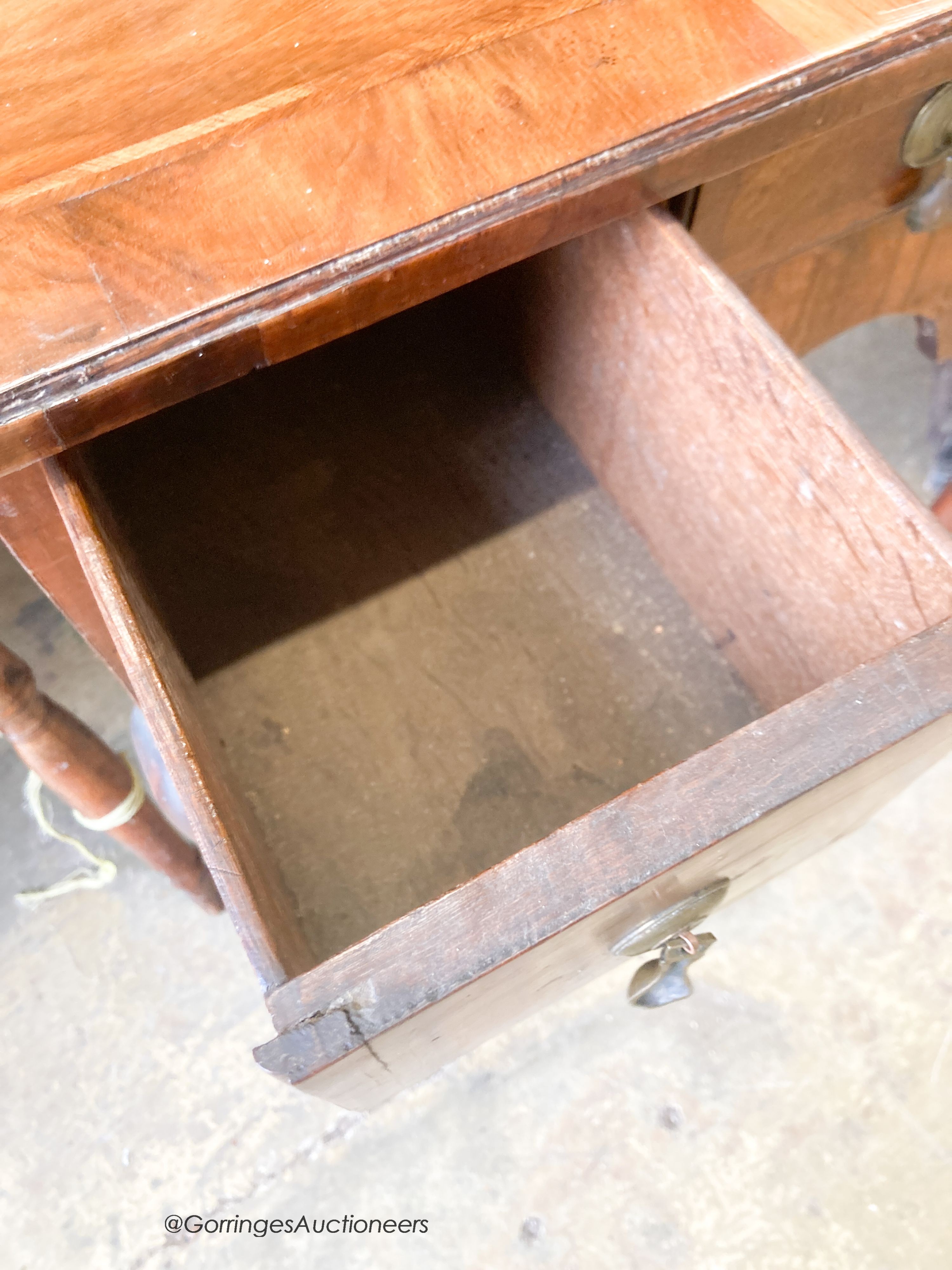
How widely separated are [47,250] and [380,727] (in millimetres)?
367

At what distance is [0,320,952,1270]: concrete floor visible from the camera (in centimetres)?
83

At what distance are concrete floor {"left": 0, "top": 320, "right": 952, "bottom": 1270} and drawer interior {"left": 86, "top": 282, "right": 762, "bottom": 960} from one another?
381 millimetres

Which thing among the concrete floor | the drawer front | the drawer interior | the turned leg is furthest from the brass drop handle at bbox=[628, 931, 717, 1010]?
the turned leg

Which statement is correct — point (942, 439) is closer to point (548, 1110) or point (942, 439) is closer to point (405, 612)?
point (405, 612)

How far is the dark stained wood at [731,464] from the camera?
477 mm

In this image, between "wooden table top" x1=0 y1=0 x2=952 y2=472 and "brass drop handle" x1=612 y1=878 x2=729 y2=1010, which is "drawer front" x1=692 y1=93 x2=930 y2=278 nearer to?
"wooden table top" x1=0 y1=0 x2=952 y2=472

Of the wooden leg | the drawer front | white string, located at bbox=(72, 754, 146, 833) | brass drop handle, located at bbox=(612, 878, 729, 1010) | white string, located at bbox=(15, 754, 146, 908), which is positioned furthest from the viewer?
white string, located at bbox=(15, 754, 146, 908)

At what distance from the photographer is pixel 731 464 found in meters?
0.57

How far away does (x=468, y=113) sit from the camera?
469 mm

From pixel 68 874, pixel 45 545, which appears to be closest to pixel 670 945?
pixel 45 545

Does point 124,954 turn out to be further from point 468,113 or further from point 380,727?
point 468,113

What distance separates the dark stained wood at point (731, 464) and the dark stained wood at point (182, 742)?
1.12 feet

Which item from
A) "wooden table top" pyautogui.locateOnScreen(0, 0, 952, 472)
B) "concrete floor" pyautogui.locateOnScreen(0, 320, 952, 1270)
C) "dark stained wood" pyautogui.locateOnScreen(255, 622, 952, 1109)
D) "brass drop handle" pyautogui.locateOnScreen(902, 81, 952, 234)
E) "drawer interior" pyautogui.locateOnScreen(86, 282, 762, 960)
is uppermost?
"wooden table top" pyautogui.locateOnScreen(0, 0, 952, 472)

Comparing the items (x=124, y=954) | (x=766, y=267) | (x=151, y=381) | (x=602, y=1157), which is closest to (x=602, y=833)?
(x=151, y=381)
